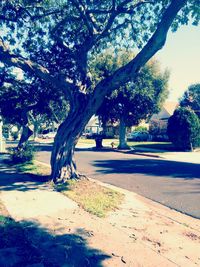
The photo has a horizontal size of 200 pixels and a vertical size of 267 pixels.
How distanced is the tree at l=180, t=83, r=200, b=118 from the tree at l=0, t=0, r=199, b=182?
152ft

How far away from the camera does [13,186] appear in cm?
989

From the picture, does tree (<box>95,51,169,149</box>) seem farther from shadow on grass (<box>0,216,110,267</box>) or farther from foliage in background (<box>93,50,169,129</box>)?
shadow on grass (<box>0,216,110,267</box>)

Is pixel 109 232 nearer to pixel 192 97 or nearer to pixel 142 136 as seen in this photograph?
pixel 142 136

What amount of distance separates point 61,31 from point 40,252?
11.3m

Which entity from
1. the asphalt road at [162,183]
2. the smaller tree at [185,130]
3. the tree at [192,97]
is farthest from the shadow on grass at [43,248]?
the tree at [192,97]

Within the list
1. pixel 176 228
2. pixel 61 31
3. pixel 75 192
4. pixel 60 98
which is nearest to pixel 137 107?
pixel 60 98

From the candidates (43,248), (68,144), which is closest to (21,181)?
(68,144)

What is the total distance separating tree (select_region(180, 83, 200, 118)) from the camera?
2288 inches

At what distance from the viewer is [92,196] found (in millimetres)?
8641

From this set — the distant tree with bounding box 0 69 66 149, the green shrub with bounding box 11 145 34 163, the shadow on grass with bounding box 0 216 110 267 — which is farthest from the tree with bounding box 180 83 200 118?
the shadow on grass with bounding box 0 216 110 267

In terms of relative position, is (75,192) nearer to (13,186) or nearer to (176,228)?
(13,186)

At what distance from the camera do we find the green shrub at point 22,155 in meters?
16.5

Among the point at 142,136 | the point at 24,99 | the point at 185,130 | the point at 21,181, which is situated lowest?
the point at 21,181

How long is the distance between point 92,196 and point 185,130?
19.3 meters
